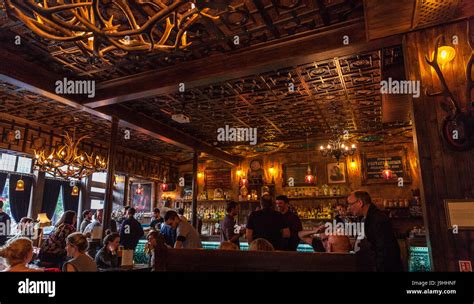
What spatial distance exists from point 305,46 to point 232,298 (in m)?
3.48

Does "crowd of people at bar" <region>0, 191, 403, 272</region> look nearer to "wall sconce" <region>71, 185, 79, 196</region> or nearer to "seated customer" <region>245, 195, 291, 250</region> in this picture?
"seated customer" <region>245, 195, 291, 250</region>

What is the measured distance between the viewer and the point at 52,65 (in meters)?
5.09

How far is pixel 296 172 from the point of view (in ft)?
36.3

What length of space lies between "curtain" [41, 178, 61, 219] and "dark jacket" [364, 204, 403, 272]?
402 inches

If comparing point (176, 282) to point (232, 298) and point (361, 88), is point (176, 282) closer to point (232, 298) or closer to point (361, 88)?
point (232, 298)

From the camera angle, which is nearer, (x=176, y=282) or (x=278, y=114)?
(x=176, y=282)

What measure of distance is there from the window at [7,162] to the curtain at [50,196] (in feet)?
3.64

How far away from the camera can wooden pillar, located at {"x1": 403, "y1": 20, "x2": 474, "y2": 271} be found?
296cm

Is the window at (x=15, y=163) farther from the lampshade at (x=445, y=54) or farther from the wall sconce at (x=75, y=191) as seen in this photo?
the lampshade at (x=445, y=54)

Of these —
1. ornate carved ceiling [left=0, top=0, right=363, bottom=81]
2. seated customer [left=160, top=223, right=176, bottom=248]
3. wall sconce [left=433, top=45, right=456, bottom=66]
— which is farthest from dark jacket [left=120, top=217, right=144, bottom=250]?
wall sconce [left=433, top=45, right=456, bottom=66]

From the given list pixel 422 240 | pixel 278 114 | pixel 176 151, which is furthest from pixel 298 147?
pixel 422 240

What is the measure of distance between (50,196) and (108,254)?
23.0 feet

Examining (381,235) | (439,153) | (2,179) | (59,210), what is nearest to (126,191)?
(59,210)

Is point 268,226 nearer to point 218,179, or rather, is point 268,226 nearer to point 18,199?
point 218,179
